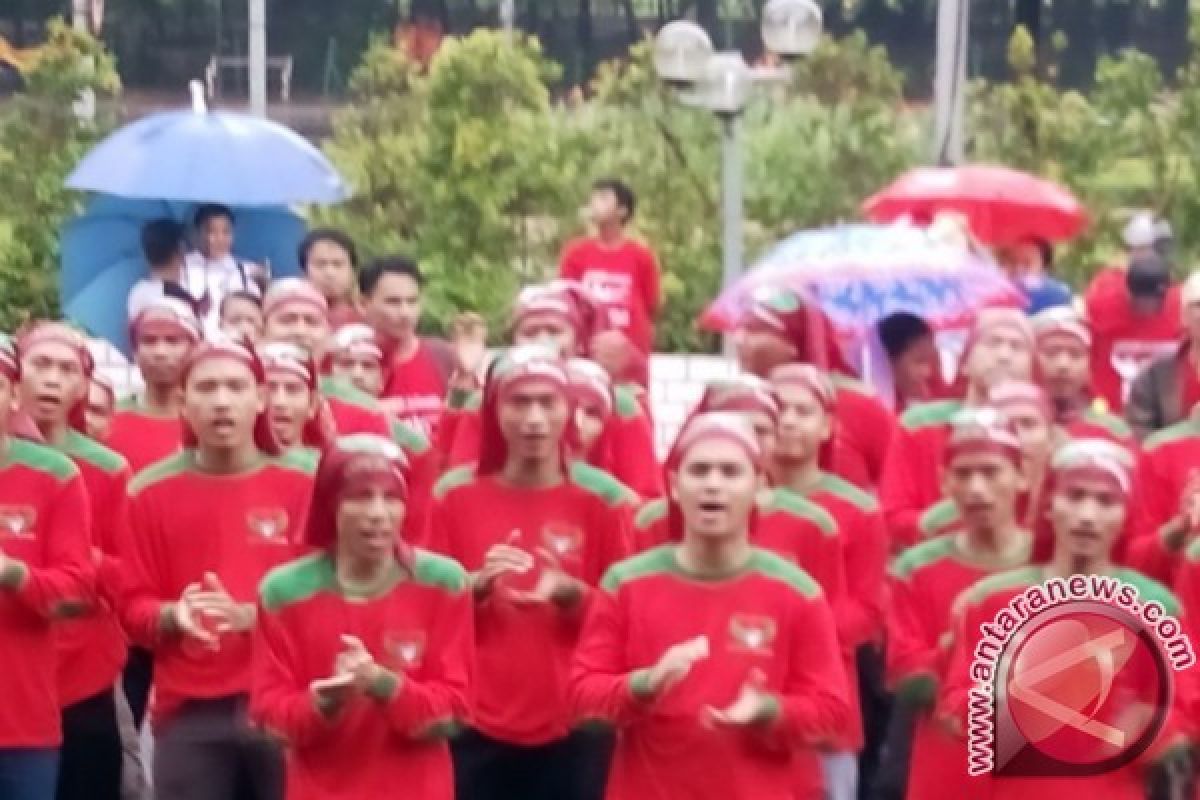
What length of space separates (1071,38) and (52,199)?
7792 millimetres

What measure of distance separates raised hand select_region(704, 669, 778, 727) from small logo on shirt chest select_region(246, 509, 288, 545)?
153 centimetres

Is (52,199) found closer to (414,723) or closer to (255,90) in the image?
(255,90)

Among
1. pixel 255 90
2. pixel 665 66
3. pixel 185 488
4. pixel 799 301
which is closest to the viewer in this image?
pixel 185 488

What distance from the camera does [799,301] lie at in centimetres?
893

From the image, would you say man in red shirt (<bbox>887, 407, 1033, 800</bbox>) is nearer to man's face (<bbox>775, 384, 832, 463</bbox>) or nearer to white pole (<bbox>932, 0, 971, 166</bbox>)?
man's face (<bbox>775, 384, 832, 463</bbox>)

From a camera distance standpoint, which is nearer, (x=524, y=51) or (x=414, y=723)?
(x=414, y=723)

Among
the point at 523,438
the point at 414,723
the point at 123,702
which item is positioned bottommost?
the point at 123,702

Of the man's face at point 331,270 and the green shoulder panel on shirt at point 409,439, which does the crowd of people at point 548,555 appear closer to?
the green shoulder panel on shirt at point 409,439

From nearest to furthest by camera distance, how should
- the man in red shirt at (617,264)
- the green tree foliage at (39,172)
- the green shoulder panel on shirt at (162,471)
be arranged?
the green shoulder panel on shirt at (162,471)
the man in red shirt at (617,264)
the green tree foliage at (39,172)

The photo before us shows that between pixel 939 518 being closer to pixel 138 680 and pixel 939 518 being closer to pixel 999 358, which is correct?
pixel 999 358

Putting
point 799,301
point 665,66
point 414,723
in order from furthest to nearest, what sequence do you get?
point 665,66, point 799,301, point 414,723

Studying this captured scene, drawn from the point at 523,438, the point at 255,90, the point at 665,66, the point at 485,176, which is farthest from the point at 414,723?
the point at 255,90

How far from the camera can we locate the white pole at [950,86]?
1853 centimetres

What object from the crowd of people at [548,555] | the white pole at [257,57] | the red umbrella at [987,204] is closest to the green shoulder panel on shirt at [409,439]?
the crowd of people at [548,555]
